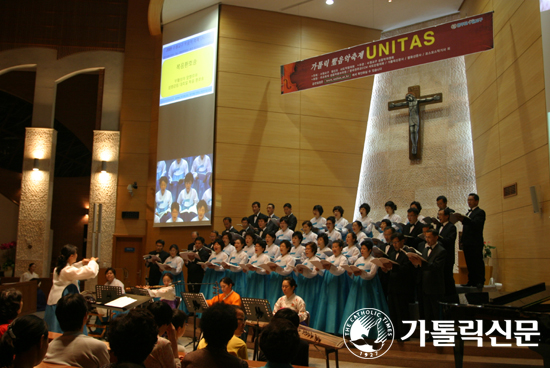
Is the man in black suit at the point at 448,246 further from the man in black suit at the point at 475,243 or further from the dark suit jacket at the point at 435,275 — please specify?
the man in black suit at the point at 475,243

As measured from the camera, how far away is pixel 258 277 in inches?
292

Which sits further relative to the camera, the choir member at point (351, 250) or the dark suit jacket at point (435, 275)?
the choir member at point (351, 250)

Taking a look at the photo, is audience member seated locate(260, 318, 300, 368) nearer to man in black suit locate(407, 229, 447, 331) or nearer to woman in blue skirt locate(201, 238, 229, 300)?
man in black suit locate(407, 229, 447, 331)

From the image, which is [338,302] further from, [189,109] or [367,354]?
[189,109]

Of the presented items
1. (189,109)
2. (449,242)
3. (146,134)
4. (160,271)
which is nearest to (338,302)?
(449,242)

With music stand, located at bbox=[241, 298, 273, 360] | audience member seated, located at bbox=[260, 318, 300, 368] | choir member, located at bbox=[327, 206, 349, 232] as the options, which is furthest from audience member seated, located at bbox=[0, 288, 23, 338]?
choir member, located at bbox=[327, 206, 349, 232]

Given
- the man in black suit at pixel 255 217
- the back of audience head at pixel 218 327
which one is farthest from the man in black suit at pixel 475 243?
the back of audience head at pixel 218 327

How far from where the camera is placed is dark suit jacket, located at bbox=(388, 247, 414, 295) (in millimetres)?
5902

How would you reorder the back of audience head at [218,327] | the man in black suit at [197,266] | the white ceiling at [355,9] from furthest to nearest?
1. the white ceiling at [355,9]
2. the man in black suit at [197,266]
3. the back of audience head at [218,327]

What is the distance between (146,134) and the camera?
12.1m

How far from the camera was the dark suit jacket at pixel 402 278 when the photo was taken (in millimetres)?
5902

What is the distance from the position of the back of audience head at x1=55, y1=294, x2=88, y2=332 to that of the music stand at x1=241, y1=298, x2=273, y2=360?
2379 mm

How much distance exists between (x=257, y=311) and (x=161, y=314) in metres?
1.97

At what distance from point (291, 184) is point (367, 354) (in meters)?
5.67
